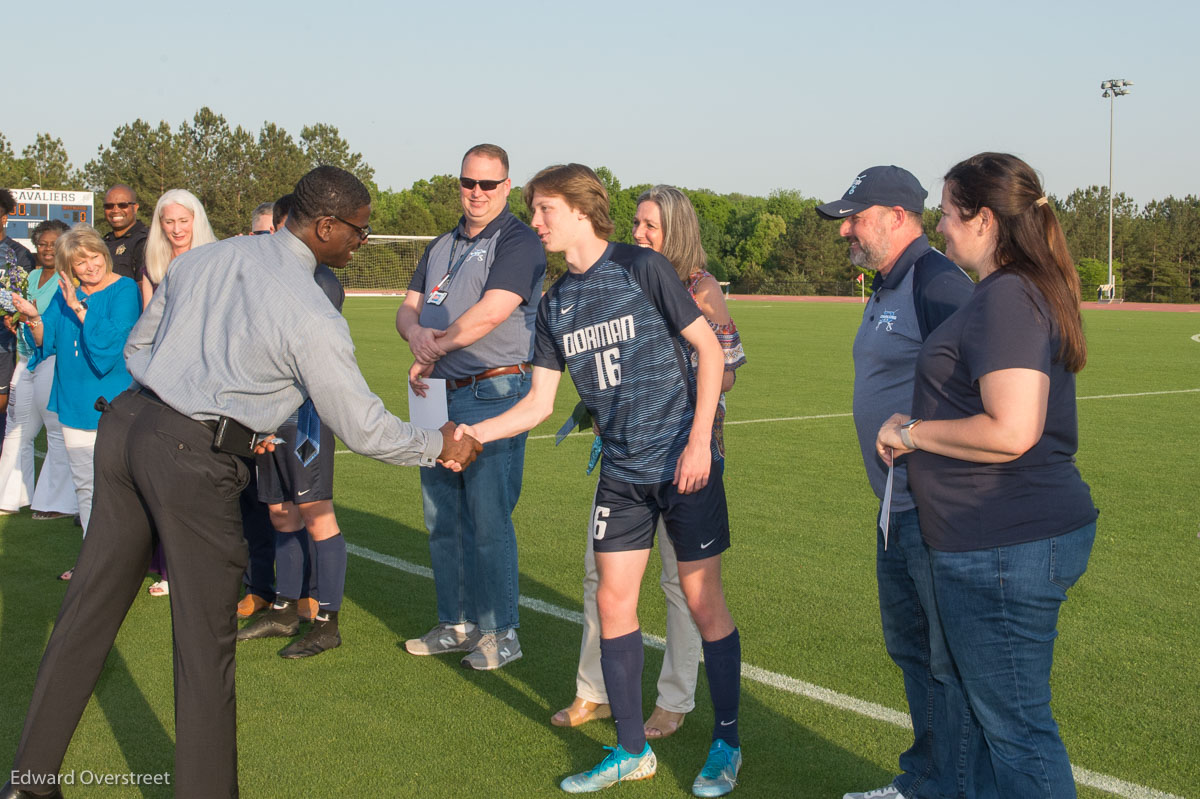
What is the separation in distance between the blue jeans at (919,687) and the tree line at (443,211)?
61.0 metres

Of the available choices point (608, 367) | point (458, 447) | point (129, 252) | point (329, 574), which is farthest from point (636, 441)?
point (129, 252)

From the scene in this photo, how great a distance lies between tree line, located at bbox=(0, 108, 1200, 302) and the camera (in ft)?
227

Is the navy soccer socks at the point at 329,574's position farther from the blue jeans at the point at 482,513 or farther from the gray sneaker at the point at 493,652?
the gray sneaker at the point at 493,652

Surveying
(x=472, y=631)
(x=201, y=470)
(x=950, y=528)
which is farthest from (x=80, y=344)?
(x=950, y=528)

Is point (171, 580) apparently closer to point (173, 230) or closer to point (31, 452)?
point (173, 230)

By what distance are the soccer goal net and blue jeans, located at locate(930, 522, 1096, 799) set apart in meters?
51.7

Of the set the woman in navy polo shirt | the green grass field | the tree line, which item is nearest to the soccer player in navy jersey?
the green grass field

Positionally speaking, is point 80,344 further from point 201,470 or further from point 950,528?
point 950,528

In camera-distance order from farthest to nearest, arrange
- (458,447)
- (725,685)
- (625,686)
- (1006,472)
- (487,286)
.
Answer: (487,286) → (458,447) → (725,685) → (625,686) → (1006,472)

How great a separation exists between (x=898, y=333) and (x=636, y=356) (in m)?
0.91

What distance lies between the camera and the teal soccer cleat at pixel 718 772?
12.2 ft

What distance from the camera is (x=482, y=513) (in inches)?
203

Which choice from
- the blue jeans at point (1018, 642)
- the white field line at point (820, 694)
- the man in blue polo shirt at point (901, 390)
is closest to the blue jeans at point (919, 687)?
the man in blue polo shirt at point (901, 390)

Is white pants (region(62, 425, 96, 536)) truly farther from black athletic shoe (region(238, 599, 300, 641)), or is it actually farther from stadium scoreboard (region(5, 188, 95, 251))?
stadium scoreboard (region(5, 188, 95, 251))
